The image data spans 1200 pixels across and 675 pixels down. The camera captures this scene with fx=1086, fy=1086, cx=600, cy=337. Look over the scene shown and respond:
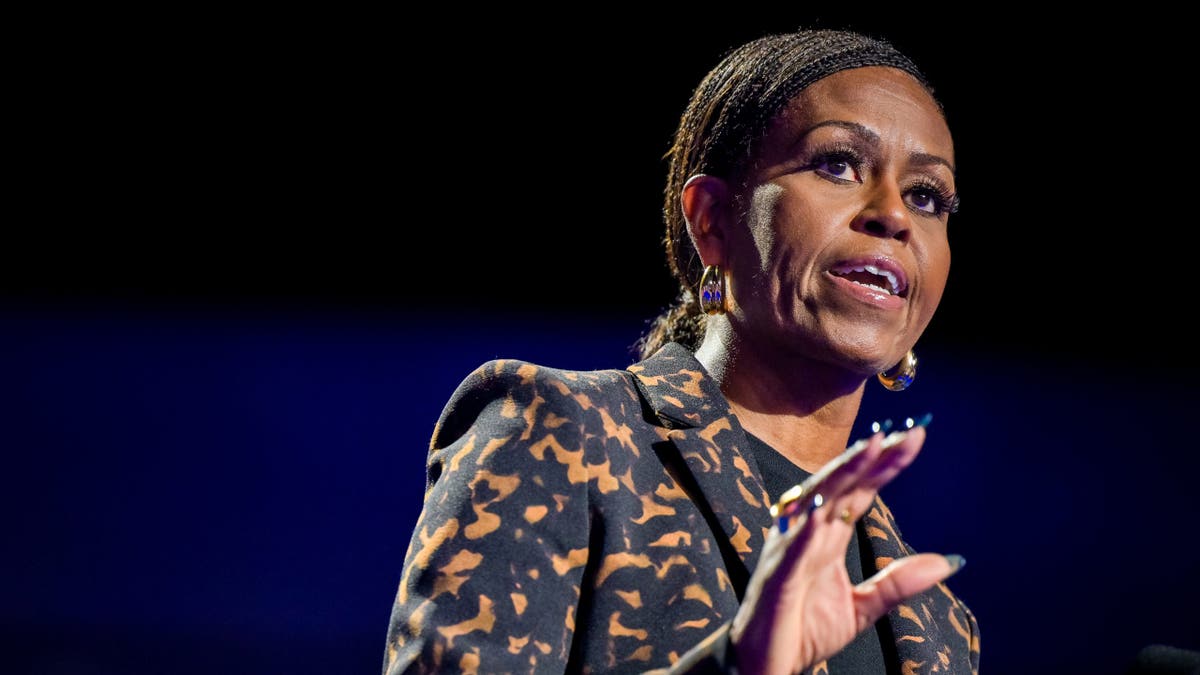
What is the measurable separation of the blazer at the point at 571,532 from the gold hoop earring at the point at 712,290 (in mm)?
290

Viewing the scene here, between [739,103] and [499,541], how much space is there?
973 mm

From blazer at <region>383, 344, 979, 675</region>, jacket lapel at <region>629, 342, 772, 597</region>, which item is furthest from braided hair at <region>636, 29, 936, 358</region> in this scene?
blazer at <region>383, 344, 979, 675</region>

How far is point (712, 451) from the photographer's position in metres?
1.58

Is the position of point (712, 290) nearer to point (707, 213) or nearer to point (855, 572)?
point (707, 213)

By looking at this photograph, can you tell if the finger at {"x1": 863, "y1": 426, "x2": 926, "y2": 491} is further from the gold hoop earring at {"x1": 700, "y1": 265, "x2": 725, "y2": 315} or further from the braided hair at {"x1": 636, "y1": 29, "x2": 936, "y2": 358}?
the braided hair at {"x1": 636, "y1": 29, "x2": 936, "y2": 358}

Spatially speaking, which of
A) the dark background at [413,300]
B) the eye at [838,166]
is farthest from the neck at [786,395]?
the dark background at [413,300]

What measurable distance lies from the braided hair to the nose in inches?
9.5

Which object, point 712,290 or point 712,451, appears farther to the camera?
point 712,290

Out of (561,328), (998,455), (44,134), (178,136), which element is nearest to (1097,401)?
(998,455)

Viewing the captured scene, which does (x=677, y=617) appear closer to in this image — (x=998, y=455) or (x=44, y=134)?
(x=998, y=455)

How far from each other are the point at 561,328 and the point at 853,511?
8.19 feet

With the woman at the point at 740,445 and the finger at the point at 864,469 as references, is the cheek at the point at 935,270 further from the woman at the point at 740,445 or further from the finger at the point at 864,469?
the finger at the point at 864,469

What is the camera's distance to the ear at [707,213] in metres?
1.91

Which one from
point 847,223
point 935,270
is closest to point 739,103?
point 847,223
